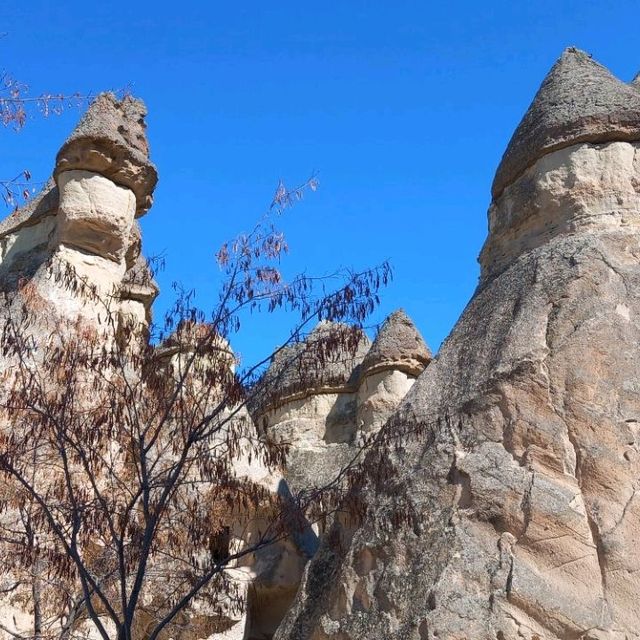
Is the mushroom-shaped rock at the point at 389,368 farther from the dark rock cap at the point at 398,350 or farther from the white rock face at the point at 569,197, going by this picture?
the white rock face at the point at 569,197

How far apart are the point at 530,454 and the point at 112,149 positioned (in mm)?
7300

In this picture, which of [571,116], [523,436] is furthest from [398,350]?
A: [523,436]

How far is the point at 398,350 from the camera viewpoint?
18.1m

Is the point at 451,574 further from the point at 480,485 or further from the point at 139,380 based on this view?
the point at 139,380

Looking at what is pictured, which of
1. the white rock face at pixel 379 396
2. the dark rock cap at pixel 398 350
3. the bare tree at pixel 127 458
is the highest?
the dark rock cap at pixel 398 350

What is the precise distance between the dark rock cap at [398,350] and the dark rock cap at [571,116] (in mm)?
7645

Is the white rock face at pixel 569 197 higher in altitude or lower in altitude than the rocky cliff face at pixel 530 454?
higher

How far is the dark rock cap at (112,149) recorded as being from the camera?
41.4ft

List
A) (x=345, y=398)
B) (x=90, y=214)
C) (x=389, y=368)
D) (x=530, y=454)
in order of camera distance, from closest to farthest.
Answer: (x=530, y=454) < (x=90, y=214) < (x=389, y=368) < (x=345, y=398)

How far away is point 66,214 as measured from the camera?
495 inches

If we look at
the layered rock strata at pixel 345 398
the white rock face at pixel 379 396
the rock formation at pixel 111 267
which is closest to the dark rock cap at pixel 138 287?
the rock formation at pixel 111 267

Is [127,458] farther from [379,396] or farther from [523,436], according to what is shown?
[379,396]

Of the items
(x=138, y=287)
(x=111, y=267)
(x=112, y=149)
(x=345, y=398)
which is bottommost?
(x=111, y=267)

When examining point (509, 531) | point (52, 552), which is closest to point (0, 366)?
point (52, 552)
